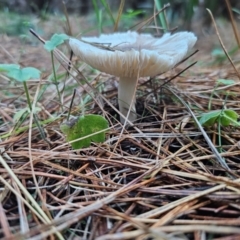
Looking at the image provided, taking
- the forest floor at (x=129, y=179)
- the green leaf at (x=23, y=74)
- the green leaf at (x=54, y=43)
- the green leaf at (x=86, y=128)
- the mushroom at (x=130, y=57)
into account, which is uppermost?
the green leaf at (x=54, y=43)

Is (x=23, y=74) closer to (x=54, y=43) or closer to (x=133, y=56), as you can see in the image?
(x=54, y=43)

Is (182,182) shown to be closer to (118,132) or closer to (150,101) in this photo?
(118,132)

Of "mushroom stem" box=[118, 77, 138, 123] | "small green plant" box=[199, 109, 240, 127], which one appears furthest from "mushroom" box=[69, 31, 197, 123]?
"small green plant" box=[199, 109, 240, 127]

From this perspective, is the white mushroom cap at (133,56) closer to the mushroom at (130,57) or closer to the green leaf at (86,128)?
the mushroom at (130,57)

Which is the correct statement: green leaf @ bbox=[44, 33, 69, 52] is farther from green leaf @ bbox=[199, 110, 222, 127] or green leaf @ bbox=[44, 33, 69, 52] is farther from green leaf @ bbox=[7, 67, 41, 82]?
green leaf @ bbox=[199, 110, 222, 127]

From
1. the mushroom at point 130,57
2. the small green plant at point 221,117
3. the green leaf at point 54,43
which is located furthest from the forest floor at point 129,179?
the green leaf at point 54,43

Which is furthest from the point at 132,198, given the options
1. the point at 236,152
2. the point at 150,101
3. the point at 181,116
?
the point at 150,101

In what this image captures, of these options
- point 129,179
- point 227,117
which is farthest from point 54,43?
point 227,117
